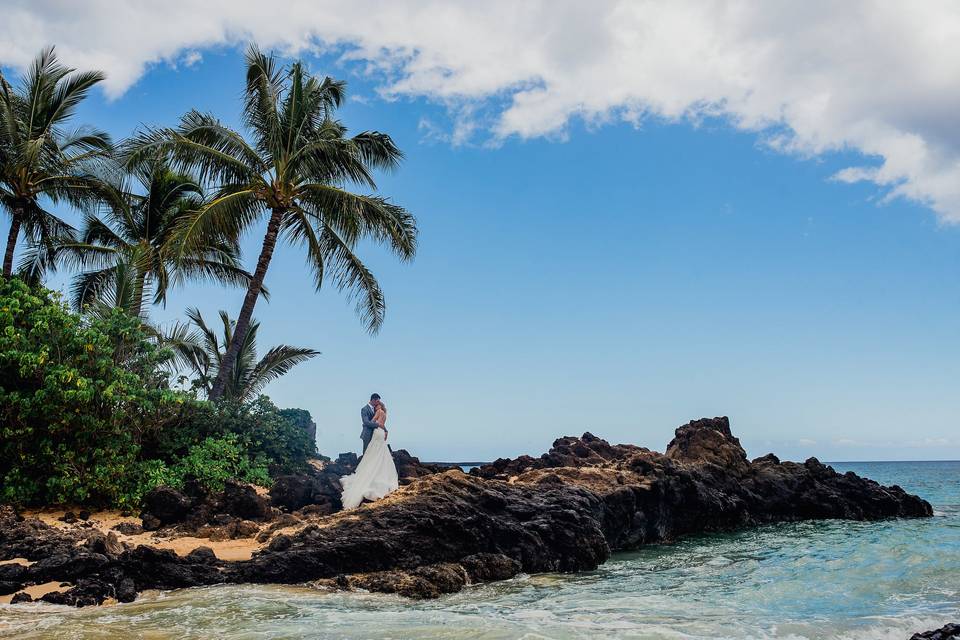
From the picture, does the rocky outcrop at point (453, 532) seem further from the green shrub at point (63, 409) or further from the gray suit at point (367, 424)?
the green shrub at point (63, 409)

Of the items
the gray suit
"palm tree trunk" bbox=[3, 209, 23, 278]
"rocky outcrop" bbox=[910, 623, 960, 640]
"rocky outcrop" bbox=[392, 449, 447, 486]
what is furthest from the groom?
"palm tree trunk" bbox=[3, 209, 23, 278]

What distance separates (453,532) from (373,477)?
2423 mm

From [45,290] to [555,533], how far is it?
11.8 meters

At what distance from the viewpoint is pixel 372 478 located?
13.4m

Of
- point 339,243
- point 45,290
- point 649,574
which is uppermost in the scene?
point 339,243

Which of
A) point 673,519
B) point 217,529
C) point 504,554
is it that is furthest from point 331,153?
point 673,519

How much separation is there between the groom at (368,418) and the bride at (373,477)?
9.3 inches

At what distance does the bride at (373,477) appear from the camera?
1327 cm

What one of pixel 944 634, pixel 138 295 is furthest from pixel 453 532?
pixel 138 295

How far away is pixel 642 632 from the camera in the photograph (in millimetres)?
8141

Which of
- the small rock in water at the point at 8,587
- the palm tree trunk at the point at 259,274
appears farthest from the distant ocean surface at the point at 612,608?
the palm tree trunk at the point at 259,274

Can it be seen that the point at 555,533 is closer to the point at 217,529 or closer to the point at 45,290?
the point at 217,529

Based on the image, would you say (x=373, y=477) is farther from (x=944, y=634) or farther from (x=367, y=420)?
(x=944, y=634)

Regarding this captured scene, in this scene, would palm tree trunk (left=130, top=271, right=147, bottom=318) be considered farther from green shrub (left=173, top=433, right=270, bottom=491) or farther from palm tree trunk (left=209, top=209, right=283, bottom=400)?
green shrub (left=173, top=433, right=270, bottom=491)
